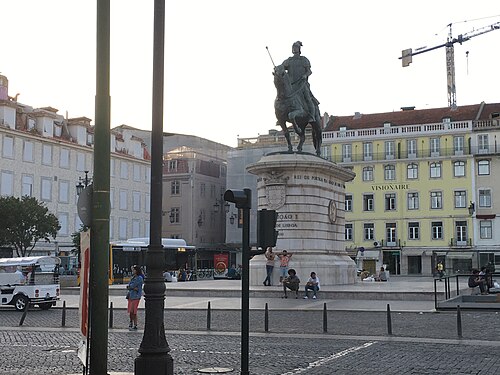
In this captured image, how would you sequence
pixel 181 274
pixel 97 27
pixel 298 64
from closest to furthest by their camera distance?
pixel 97 27 < pixel 298 64 < pixel 181 274

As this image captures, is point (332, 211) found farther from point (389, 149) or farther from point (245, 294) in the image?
point (389, 149)

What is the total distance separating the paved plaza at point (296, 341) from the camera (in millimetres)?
12938

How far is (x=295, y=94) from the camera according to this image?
34031mm

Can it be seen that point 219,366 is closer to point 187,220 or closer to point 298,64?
point 298,64

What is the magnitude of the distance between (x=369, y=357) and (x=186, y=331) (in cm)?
658

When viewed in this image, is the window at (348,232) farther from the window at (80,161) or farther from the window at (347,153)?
the window at (80,161)

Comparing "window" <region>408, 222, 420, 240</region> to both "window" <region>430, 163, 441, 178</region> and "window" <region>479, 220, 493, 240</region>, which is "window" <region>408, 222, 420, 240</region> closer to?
"window" <region>430, 163, 441, 178</region>

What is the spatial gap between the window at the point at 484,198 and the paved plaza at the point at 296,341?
172ft

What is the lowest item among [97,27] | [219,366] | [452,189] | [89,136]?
[219,366]

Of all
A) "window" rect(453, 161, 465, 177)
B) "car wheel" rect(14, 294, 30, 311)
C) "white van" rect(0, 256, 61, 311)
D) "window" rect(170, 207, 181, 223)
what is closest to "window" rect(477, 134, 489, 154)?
"window" rect(453, 161, 465, 177)

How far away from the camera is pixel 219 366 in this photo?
42.7 feet

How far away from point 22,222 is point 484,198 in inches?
1735

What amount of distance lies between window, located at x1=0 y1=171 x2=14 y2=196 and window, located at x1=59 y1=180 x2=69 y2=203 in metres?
6.68

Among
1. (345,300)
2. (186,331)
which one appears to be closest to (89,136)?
(345,300)
